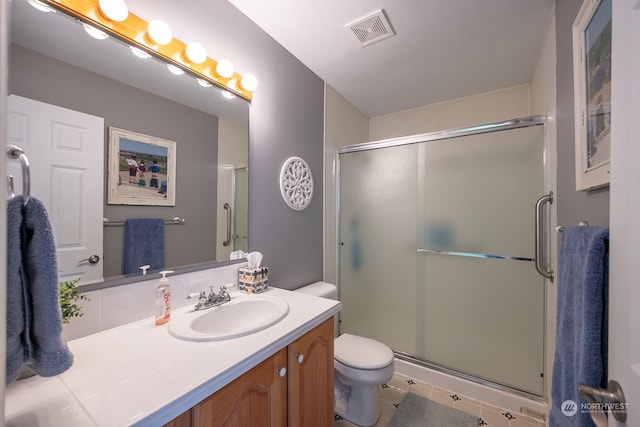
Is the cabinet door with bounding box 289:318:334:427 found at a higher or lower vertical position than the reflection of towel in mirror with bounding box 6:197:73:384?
lower

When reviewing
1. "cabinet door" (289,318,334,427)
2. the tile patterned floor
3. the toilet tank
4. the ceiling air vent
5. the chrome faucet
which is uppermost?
the ceiling air vent

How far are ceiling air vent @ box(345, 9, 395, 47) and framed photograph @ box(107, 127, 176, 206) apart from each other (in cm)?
123

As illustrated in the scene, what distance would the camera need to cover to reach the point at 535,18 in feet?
4.68

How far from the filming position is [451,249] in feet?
6.19

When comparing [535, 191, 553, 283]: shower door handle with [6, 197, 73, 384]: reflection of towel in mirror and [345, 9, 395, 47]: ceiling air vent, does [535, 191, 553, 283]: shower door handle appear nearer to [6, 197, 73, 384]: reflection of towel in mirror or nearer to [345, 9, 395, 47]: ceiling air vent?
[345, 9, 395, 47]: ceiling air vent

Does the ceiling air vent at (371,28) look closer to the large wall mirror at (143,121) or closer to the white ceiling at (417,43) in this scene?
the white ceiling at (417,43)

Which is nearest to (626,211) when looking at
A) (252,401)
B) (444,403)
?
(252,401)

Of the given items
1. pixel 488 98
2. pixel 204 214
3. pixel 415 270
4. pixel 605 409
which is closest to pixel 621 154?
pixel 605 409

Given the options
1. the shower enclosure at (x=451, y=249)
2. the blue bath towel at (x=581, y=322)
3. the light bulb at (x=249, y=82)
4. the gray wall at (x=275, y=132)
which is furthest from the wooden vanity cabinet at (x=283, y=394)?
the light bulb at (x=249, y=82)

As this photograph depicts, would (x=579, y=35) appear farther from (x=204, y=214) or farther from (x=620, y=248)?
(x=204, y=214)

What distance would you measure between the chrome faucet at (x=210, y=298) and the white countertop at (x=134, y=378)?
18cm

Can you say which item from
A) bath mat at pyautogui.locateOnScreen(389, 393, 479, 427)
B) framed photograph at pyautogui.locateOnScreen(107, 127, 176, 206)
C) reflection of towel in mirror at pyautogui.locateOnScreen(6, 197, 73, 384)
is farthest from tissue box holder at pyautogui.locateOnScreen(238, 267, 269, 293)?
bath mat at pyautogui.locateOnScreen(389, 393, 479, 427)

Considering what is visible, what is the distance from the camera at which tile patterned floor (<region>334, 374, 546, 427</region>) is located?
154cm

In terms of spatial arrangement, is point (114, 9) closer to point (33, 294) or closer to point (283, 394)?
point (33, 294)
